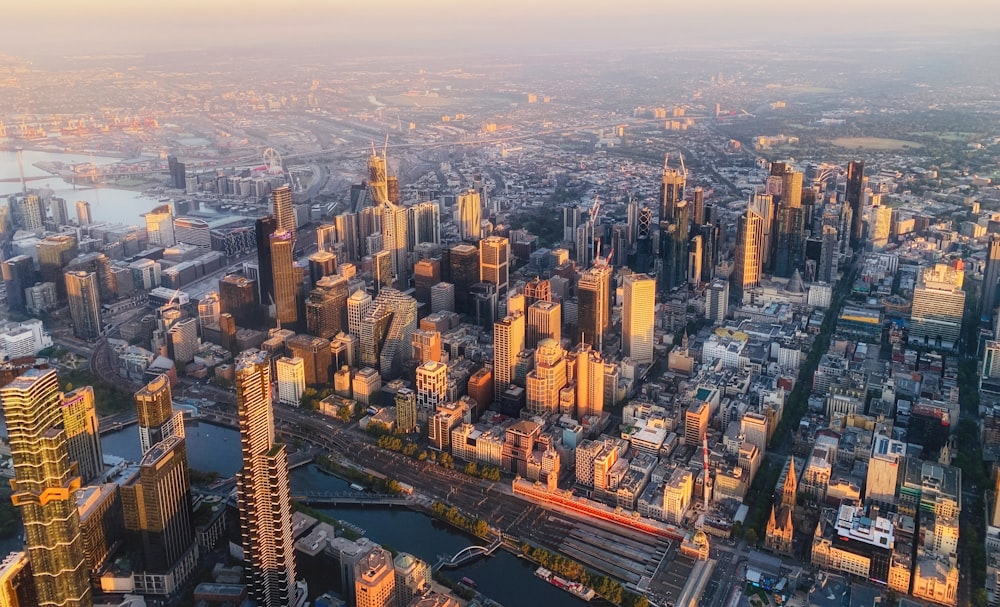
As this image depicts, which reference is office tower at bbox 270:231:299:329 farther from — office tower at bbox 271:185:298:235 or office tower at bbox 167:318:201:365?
office tower at bbox 271:185:298:235

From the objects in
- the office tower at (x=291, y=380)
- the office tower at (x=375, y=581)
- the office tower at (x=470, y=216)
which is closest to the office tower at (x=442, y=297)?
the office tower at (x=291, y=380)

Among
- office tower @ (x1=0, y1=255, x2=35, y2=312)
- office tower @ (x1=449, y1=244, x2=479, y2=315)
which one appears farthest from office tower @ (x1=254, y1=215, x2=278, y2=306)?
office tower @ (x1=0, y1=255, x2=35, y2=312)

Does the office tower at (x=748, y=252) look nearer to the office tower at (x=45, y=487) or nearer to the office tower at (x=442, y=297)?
the office tower at (x=442, y=297)

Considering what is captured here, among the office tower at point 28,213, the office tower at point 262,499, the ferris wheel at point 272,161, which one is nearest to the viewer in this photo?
the office tower at point 262,499

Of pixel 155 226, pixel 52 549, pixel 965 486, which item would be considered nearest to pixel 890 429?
pixel 965 486

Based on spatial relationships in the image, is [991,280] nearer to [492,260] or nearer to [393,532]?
[492,260]

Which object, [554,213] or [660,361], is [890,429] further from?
[554,213]
